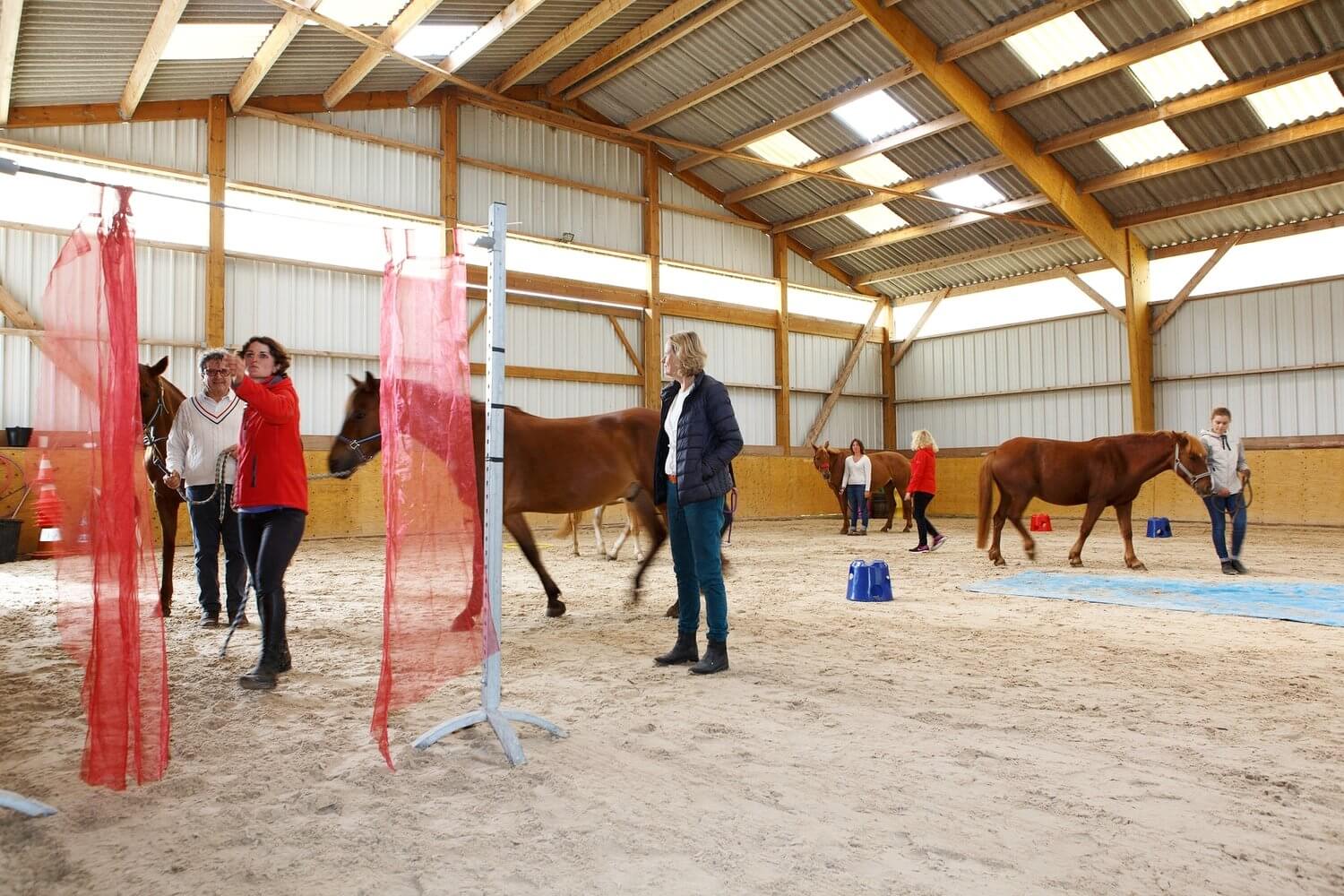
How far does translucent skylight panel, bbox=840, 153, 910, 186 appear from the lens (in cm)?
1639

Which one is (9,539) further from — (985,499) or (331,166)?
(985,499)

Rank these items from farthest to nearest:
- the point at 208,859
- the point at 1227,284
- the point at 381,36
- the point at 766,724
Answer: the point at 1227,284, the point at 381,36, the point at 766,724, the point at 208,859

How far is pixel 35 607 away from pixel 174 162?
8.64 metres

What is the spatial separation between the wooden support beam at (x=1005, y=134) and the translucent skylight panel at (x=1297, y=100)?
3.02 meters

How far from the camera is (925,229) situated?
1811cm

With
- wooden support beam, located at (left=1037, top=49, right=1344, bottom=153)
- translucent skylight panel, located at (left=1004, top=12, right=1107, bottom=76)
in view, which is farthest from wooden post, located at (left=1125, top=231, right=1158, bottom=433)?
translucent skylight panel, located at (left=1004, top=12, right=1107, bottom=76)

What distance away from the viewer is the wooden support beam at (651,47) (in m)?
13.3

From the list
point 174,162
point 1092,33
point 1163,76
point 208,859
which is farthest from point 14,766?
point 1163,76

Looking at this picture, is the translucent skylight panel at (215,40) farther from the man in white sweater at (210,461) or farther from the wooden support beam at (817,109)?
the wooden support beam at (817,109)

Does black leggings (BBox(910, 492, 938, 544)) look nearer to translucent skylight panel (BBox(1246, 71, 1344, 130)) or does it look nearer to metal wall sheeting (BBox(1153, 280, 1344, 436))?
translucent skylight panel (BBox(1246, 71, 1344, 130))

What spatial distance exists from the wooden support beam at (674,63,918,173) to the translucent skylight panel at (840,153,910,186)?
1460mm

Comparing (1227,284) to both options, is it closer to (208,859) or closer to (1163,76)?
(1163,76)

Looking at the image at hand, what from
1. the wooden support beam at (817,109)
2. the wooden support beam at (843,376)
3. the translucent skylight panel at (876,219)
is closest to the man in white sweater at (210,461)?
the wooden support beam at (817,109)

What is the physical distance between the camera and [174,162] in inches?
496
